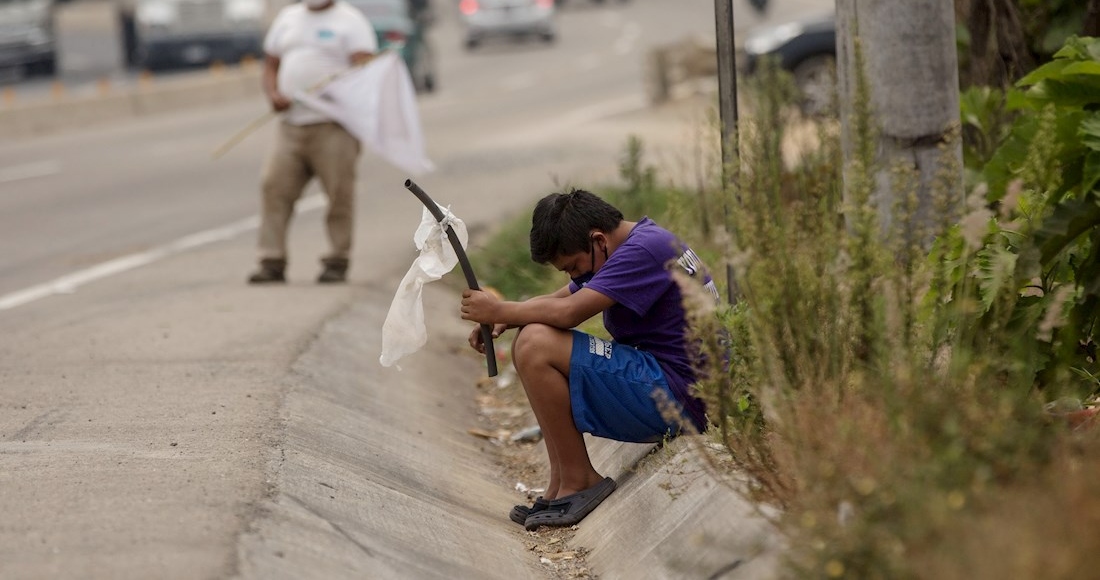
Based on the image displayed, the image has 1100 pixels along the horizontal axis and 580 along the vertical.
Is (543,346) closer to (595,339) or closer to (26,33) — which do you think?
(595,339)

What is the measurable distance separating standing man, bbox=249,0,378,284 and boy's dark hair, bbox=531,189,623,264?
441cm

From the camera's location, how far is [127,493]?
14.7ft

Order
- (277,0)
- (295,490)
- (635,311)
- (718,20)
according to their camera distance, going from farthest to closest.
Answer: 1. (277,0)
2. (718,20)
3. (635,311)
4. (295,490)

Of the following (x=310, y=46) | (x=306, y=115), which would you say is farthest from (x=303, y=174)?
(x=310, y=46)

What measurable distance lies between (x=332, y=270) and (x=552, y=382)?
16.0 ft

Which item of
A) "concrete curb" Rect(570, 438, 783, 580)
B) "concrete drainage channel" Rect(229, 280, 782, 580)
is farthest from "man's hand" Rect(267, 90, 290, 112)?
"concrete curb" Rect(570, 438, 783, 580)

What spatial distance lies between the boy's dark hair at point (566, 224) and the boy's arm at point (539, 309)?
0.16 meters

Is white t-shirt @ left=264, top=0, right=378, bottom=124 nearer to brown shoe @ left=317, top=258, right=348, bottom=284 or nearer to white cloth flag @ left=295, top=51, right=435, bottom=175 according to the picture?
white cloth flag @ left=295, top=51, right=435, bottom=175

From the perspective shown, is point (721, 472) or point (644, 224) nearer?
point (721, 472)

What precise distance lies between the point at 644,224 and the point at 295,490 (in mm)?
1431

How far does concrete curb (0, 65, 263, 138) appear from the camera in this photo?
23188mm

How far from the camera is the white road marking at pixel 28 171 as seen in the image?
57.3ft

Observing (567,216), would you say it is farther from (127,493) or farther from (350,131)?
(350,131)

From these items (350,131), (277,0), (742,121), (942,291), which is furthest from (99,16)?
(942,291)
